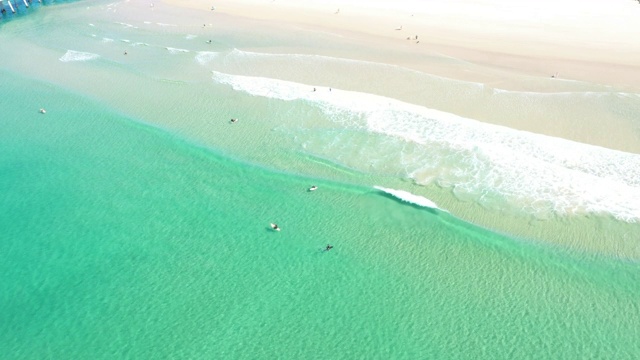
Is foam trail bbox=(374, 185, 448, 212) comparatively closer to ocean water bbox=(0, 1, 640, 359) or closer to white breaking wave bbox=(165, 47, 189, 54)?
ocean water bbox=(0, 1, 640, 359)

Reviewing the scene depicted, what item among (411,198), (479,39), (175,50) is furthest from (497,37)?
(175,50)

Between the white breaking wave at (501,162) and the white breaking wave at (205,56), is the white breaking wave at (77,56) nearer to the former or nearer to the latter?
the white breaking wave at (205,56)

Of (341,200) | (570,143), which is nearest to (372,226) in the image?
(341,200)

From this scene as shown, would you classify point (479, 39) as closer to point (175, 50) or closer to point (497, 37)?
point (497, 37)

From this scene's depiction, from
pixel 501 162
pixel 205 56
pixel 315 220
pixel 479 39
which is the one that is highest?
pixel 479 39

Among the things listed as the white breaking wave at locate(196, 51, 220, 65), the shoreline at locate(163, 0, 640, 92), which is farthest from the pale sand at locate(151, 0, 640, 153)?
the white breaking wave at locate(196, 51, 220, 65)

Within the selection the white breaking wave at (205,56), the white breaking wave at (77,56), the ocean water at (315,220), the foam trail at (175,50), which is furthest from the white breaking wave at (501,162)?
the white breaking wave at (77,56)
